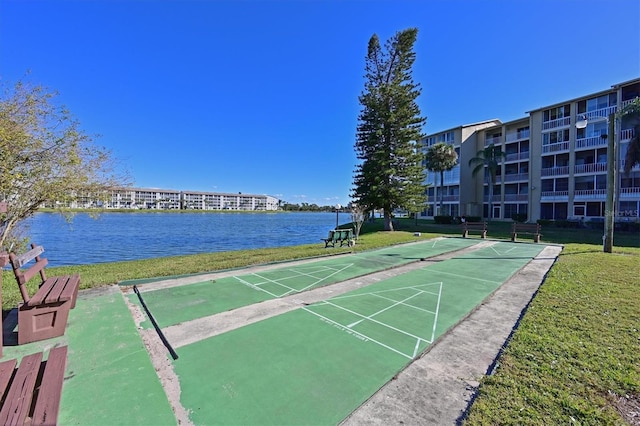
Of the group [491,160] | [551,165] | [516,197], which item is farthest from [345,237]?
[551,165]

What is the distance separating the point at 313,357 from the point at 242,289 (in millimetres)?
3283

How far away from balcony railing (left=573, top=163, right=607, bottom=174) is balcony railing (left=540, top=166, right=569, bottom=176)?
2.61 feet

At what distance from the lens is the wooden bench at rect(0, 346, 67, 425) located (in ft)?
5.80

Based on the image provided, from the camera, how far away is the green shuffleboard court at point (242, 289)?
4.99 metres

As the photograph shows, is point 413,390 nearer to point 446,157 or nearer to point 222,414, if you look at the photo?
point 222,414

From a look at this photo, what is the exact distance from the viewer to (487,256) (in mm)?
11266

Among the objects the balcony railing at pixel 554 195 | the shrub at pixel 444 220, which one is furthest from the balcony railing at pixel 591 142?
the shrub at pixel 444 220

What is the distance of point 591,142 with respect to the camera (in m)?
27.8

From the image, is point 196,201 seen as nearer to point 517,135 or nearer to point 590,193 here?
point 517,135

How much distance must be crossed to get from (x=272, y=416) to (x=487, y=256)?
37.2ft

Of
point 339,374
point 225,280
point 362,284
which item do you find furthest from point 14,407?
point 362,284

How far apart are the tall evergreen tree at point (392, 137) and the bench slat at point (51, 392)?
23.9 m

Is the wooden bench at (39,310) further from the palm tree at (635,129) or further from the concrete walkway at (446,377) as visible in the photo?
the palm tree at (635,129)

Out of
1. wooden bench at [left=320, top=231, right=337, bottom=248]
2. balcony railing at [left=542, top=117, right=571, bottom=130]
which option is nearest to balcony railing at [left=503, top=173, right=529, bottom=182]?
balcony railing at [left=542, top=117, right=571, bottom=130]
